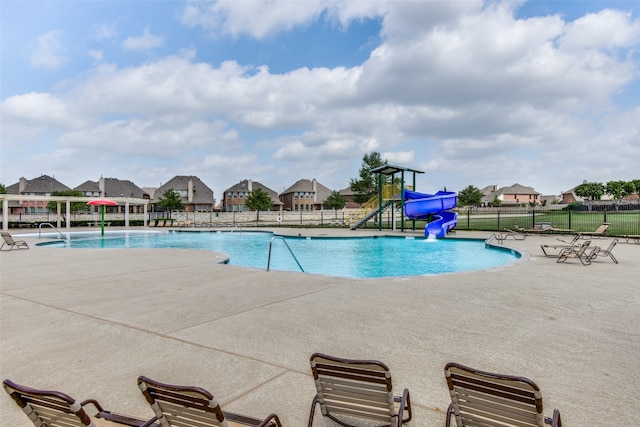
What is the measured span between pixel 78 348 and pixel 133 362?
40.5 inches

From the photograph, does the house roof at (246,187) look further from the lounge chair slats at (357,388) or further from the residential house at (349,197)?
the lounge chair slats at (357,388)

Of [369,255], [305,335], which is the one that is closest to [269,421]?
[305,335]

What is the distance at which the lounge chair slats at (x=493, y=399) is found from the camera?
2.19 meters

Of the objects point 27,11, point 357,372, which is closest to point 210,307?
point 357,372

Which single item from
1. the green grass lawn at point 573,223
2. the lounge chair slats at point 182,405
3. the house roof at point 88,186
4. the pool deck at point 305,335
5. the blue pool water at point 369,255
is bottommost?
the blue pool water at point 369,255

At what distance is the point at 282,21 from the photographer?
1973cm

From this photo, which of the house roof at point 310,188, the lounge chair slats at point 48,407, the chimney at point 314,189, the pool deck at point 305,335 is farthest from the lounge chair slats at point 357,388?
the chimney at point 314,189

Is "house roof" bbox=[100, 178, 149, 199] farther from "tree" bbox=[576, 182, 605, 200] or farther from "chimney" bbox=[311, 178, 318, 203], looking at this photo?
"tree" bbox=[576, 182, 605, 200]

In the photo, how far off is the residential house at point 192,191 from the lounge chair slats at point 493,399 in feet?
271

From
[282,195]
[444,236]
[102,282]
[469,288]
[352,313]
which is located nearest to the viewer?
[352,313]

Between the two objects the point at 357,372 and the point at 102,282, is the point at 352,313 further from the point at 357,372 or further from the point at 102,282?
the point at 102,282

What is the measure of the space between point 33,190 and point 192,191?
1165 inches

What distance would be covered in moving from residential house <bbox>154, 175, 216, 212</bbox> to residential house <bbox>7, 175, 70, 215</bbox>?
19.8 m

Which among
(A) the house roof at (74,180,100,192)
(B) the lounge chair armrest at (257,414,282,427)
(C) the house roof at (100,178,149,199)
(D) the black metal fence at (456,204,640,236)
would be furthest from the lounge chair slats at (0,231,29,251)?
(A) the house roof at (74,180,100,192)
